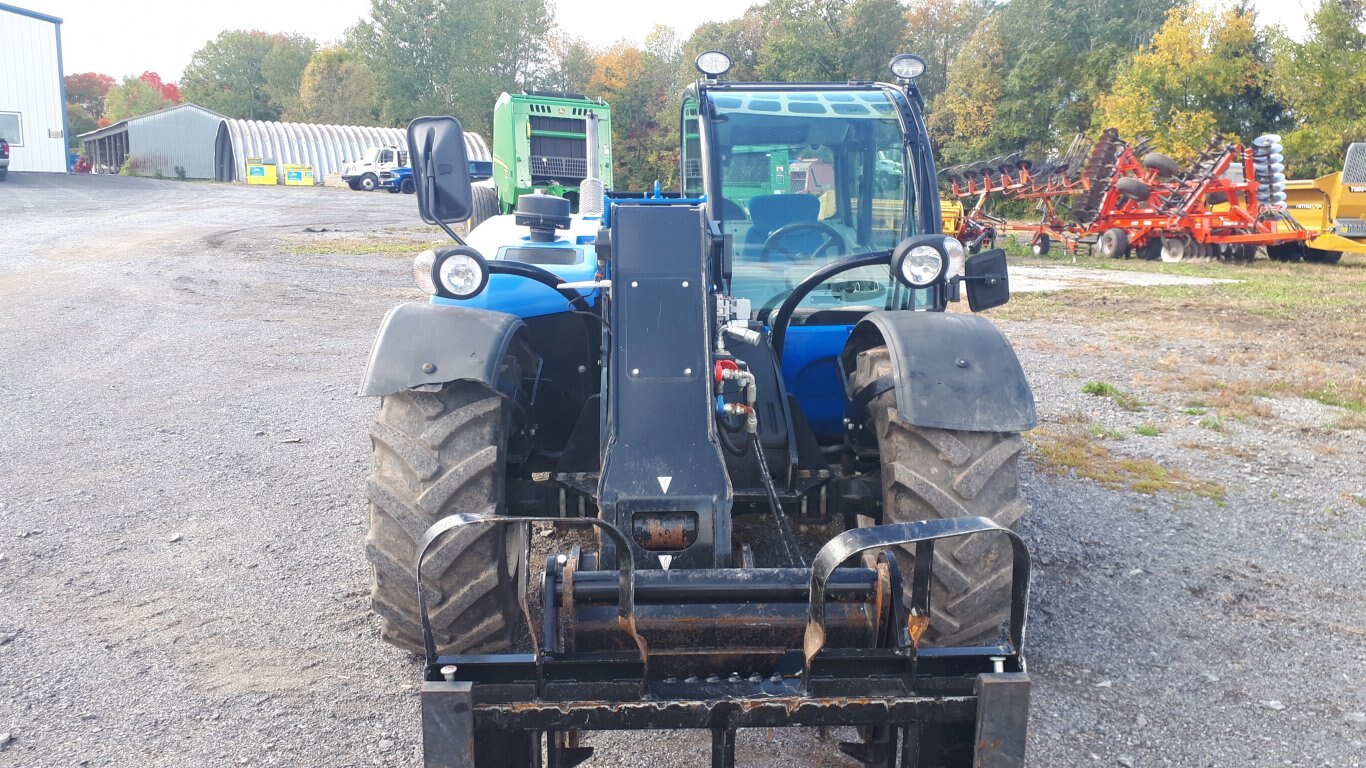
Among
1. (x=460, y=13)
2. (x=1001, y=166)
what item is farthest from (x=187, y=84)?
(x=1001, y=166)

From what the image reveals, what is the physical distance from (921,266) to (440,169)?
173cm

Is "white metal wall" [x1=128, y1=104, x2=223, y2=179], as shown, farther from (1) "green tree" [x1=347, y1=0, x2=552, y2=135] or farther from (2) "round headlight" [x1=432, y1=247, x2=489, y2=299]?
(2) "round headlight" [x1=432, y1=247, x2=489, y2=299]

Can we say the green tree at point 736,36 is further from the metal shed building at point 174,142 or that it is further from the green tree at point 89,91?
the green tree at point 89,91

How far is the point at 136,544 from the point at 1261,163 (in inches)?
823

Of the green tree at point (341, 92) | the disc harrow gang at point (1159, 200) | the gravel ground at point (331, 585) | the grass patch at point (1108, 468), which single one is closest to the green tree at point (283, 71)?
the green tree at point (341, 92)

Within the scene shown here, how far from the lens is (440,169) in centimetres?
345

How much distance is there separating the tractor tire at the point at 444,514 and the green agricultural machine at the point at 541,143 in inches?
667

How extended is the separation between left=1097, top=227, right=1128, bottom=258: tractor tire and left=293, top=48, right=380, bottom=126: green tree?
52798 millimetres

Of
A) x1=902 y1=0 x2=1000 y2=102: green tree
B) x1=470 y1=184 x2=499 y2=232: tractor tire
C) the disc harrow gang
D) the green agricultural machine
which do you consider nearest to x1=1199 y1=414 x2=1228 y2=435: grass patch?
x1=470 y1=184 x2=499 y2=232: tractor tire

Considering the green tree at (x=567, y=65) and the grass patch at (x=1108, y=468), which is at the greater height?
the green tree at (x=567, y=65)

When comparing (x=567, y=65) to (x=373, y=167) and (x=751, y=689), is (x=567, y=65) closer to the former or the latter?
(x=373, y=167)

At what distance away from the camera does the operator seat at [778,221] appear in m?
4.92

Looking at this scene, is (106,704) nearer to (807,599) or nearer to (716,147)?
(807,599)

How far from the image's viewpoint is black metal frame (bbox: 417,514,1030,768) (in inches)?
97.0
